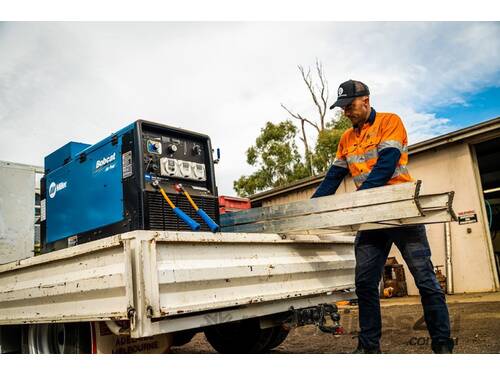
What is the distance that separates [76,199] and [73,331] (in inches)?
55.0

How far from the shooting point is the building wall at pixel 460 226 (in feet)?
25.7

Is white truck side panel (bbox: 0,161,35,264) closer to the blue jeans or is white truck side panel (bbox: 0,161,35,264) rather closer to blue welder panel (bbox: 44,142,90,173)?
blue welder panel (bbox: 44,142,90,173)

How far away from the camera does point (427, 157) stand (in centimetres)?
887

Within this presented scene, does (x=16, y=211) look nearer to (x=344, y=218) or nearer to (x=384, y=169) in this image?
(x=344, y=218)

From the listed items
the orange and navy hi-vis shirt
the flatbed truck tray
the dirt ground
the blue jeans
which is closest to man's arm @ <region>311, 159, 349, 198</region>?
the orange and navy hi-vis shirt

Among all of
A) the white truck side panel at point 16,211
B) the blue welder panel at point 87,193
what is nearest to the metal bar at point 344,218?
the blue welder panel at point 87,193

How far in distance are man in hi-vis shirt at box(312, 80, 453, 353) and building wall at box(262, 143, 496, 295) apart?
5398 mm

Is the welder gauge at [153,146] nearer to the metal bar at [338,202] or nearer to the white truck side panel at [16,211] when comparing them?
the metal bar at [338,202]

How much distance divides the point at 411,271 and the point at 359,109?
1208 millimetres

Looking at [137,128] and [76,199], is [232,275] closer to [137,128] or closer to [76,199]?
[137,128]

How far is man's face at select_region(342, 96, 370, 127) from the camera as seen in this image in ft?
10.4

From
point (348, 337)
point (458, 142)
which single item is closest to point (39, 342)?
point (348, 337)

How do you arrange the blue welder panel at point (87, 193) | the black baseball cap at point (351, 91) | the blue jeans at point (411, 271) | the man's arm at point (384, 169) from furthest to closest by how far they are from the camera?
the blue welder panel at point (87, 193), the black baseball cap at point (351, 91), the man's arm at point (384, 169), the blue jeans at point (411, 271)

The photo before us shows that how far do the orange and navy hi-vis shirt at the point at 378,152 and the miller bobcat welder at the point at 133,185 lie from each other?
121 cm
